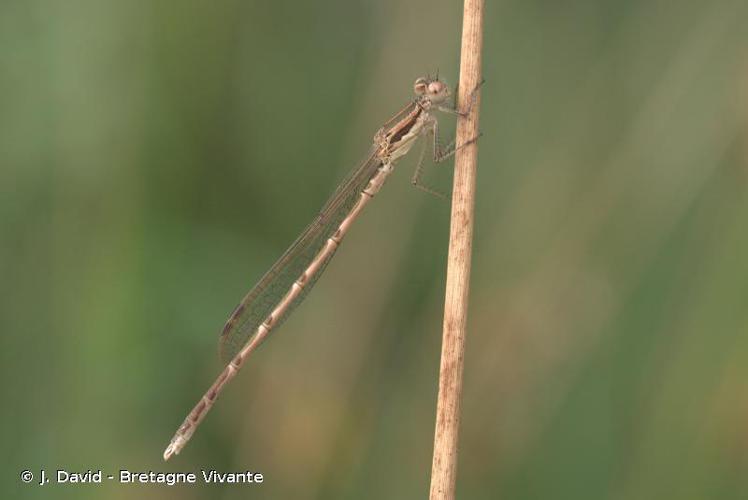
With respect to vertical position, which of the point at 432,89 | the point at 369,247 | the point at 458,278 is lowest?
the point at 369,247

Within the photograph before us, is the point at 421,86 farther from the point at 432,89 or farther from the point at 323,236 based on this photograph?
the point at 323,236

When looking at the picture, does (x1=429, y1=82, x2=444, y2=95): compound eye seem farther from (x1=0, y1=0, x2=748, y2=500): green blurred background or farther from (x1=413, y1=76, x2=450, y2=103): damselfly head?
(x1=0, y1=0, x2=748, y2=500): green blurred background

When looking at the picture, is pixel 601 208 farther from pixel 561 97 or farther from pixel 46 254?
pixel 46 254

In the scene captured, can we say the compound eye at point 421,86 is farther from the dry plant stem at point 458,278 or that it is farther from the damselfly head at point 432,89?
the dry plant stem at point 458,278

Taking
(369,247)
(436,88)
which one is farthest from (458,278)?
(369,247)

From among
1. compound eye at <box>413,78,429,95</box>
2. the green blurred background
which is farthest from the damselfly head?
the green blurred background

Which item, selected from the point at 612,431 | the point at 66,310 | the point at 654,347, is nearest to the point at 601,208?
the point at 654,347
